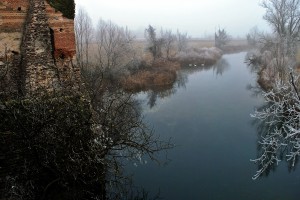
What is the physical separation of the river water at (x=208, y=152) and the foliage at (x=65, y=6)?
6.99 metres

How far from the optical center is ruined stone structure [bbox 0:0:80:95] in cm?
945

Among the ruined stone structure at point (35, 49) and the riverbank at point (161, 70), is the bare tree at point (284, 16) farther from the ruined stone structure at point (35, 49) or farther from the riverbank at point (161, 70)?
the ruined stone structure at point (35, 49)

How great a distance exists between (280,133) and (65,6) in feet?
25.0

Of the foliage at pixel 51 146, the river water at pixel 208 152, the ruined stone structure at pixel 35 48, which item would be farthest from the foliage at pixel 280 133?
the ruined stone structure at pixel 35 48

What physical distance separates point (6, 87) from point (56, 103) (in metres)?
1.80

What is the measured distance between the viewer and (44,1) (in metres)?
9.76

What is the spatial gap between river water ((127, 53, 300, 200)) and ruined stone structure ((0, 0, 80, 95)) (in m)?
5.59

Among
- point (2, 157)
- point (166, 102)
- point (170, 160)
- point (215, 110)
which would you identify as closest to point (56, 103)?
point (2, 157)

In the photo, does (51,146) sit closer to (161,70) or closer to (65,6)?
(65,6)

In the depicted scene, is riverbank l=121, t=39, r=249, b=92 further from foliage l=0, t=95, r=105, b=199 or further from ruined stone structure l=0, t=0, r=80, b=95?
foliage l=0, t=95, r=105, b=199

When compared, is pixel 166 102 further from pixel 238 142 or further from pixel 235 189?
pixel 235 189

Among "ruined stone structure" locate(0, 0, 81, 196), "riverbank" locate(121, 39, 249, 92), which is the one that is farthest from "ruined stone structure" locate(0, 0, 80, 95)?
"riverbank" locate(121, 39, 249, 92)

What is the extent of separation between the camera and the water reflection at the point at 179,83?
26317 mm

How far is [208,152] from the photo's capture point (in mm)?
15359
